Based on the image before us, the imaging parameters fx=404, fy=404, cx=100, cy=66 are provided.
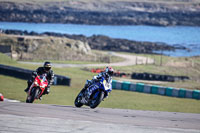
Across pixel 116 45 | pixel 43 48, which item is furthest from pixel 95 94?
pixel 116 45

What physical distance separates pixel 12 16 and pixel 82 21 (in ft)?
133

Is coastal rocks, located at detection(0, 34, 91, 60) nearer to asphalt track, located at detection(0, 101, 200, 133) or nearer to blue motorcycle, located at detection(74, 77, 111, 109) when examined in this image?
blue motorcycle, located at detection(74, 77, 111, 109)

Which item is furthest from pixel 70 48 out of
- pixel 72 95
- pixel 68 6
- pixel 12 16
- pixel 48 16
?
pixel 68 6

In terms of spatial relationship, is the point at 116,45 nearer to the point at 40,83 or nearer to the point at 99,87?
the point at 40,83

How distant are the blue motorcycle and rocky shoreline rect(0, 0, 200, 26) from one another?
351ft

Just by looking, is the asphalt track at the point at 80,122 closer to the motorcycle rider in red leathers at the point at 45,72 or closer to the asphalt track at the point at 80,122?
the asphalt track at the point at 80,122

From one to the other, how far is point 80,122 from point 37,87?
203 inches

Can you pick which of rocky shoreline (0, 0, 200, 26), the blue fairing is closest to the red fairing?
the blue fairing

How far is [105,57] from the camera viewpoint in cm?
6116

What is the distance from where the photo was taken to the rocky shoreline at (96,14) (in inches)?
5620

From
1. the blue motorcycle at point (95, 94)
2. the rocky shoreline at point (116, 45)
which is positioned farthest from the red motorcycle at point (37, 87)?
the rocky shoreline at point (116, 45)

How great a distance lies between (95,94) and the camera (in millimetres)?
14805

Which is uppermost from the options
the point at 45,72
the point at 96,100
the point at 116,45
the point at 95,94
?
the point at 45,72

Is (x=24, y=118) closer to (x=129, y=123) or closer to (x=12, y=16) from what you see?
(x=129, y=123)
